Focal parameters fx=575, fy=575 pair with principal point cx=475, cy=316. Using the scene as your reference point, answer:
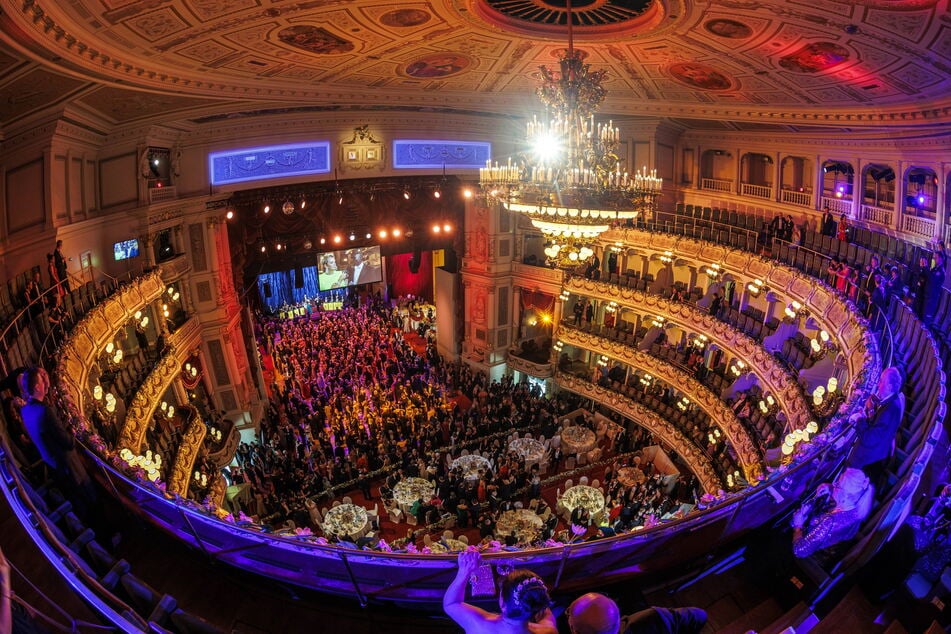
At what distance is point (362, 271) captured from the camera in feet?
81.3

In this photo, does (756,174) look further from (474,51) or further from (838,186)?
(474,51)

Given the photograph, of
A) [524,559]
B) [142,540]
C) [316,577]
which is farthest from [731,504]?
[142,540]

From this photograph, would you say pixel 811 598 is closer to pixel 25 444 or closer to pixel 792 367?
pixel 25 444

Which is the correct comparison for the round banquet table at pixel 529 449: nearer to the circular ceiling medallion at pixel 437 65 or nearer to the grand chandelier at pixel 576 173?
the grand chandelier at pixel 576 173

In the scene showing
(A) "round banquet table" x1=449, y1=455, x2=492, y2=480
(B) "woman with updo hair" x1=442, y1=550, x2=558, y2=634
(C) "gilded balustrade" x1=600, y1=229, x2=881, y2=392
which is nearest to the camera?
(B) "woman with updo hair" x1=442, y1=550, x2=558, y2=634

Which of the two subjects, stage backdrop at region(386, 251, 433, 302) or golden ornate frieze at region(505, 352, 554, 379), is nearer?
golden ornate frieze at region(505, 352, 554, 379)

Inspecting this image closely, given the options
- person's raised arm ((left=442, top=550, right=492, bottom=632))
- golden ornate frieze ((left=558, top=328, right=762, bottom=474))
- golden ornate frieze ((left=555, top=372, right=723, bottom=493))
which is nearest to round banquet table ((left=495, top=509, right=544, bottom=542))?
golden ornate frieze ((left=558, top=328, right=762, bottom=474))

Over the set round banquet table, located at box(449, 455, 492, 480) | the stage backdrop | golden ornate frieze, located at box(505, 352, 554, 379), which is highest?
the stage backdrop

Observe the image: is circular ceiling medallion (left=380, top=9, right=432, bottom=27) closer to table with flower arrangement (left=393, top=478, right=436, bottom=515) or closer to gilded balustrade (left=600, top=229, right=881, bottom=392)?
gilded balustrade (left=600, top=229, right=881, bottom=392)

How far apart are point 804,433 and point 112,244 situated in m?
14.4

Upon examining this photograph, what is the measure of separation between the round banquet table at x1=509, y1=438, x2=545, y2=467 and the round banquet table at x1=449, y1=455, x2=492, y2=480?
115cm

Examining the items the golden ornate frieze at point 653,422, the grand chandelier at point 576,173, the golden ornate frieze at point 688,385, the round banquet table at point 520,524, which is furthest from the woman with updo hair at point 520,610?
the golden ornate frieze at point 653,422

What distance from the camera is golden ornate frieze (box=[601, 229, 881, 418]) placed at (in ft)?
26.5

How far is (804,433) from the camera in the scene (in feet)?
30.1
